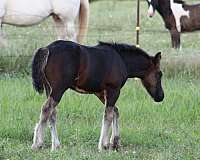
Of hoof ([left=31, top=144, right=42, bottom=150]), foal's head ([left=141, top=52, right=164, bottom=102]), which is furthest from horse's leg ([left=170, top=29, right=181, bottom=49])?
hoof ([left=31, top=144, right=42, bottom=150])

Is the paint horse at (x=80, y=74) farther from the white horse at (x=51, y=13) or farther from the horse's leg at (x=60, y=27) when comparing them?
the horse's leg at (x=60, y=27)

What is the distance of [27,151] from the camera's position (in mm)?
7719

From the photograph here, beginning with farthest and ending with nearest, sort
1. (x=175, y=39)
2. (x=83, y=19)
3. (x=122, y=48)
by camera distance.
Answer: (x=175, y=39) < (x=83, y=19) < (x=122, y=48)

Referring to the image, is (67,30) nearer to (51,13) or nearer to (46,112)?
(51,13)

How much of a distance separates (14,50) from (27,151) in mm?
5977

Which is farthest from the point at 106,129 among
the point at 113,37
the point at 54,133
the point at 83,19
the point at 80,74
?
the point at 113,37

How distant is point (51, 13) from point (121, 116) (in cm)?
511

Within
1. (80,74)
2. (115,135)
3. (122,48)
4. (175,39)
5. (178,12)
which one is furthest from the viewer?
(178,12)

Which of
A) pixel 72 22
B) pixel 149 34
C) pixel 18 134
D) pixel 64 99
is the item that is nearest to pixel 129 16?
pixel 149 34

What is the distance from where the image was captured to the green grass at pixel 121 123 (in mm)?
7785

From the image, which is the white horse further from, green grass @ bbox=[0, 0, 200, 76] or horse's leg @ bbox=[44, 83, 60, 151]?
horse's leg @ bbox=[44, 83, 60, 151]

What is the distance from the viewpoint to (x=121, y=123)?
31.0ft

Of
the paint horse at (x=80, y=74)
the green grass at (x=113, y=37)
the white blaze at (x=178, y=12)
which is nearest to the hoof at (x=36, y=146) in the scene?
the paint horse at (x=80, y=74)

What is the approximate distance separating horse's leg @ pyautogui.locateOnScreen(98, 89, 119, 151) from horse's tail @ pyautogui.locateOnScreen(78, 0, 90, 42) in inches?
245
